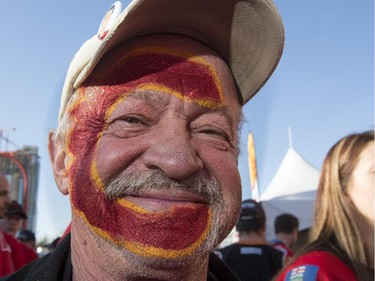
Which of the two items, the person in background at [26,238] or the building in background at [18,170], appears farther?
the building in background at [18,170]

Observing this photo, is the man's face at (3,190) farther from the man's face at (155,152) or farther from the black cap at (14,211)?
the man's face at (155,152)

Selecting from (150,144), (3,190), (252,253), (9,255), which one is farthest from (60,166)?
(252,253)

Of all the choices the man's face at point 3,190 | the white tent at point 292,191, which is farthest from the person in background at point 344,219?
the white tent at point 292,191

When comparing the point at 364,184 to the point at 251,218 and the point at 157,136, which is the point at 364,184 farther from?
the point at 251,218

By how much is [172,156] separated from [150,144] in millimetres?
82

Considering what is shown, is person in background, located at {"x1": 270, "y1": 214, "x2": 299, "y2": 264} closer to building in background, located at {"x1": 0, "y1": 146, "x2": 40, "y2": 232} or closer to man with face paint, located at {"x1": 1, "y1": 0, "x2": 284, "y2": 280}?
man with face paint, located at {"x1": 1, "y1": 0, "x2": 284, "y2": 280}

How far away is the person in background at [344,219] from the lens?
2.14 metres

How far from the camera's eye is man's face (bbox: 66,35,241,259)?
52.5 inches

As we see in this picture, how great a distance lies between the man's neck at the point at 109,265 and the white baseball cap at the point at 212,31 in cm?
47

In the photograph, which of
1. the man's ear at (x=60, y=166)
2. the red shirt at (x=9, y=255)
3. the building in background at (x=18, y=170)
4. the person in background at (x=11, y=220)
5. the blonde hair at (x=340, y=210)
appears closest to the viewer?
the man's ear at (x=60, y=166)

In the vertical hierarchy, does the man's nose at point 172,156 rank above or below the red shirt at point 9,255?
above

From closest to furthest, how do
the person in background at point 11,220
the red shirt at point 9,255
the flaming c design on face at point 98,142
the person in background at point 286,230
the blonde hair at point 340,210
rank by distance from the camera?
the flaming c design on face at point 98,142, the blonde hair at point 340,210, the red shirt at point 9,255, the person in background at point 11,220, the person in background at point 286,230

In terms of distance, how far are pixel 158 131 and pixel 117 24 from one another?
0.34 metres

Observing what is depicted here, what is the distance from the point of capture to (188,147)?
1.39 m
